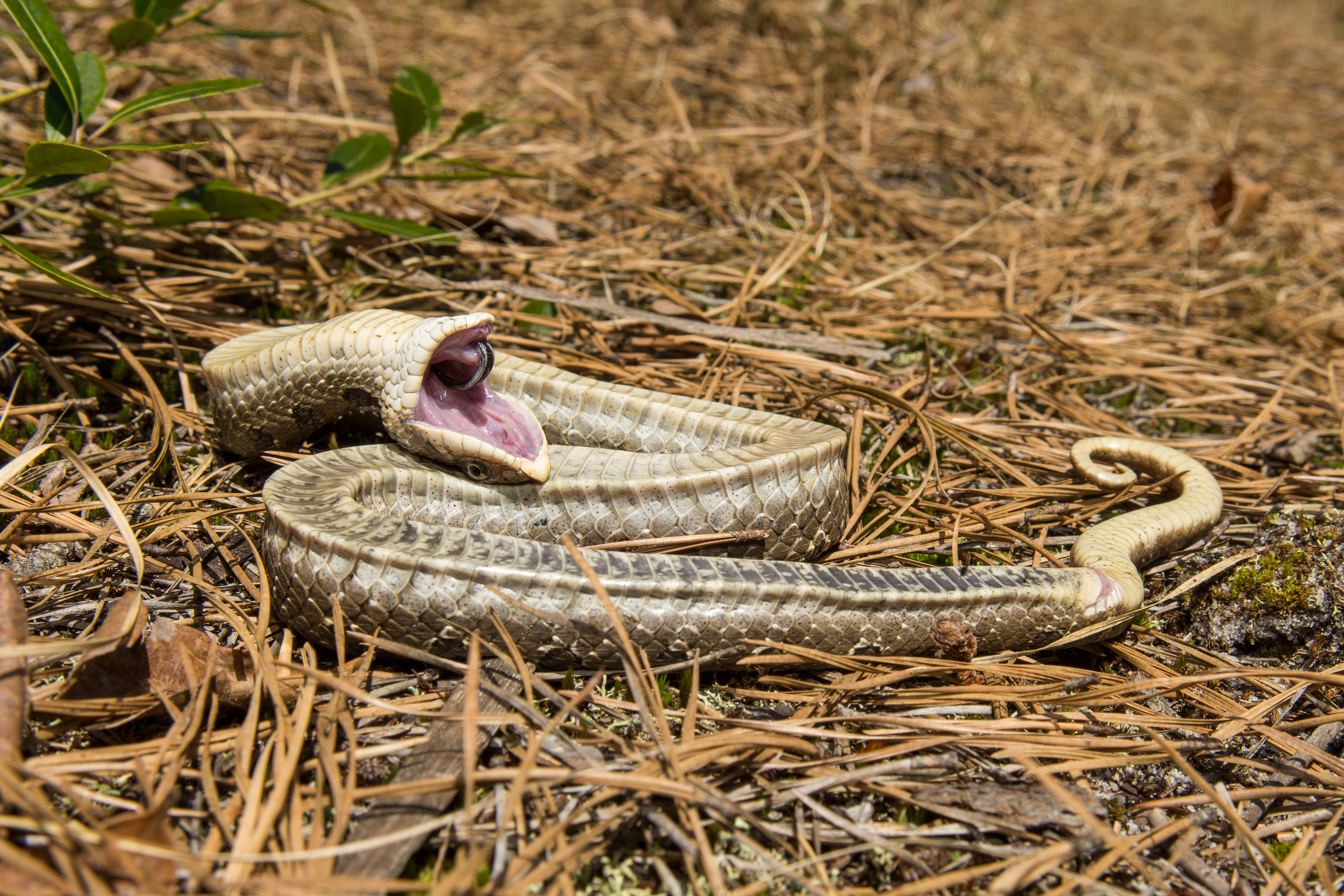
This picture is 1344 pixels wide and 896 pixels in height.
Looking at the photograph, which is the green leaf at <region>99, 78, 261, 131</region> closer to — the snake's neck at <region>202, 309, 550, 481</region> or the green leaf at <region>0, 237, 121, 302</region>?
Answer: the green leaf at <region>0, 237, 121, 302</region>

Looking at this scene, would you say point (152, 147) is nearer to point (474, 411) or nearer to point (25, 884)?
point (474, 411)

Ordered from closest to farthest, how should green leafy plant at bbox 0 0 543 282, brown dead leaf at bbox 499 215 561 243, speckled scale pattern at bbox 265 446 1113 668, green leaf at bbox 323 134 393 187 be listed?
speckled scale pattern at bbox 265 446 1113 668 < green leafy plant at bbox 0 0 543 282 < green leaf at bbox 323 134 393 187 < brown dead leaf at bbox 499 215 561 243

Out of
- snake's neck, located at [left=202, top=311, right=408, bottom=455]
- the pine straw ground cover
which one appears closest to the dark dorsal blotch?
snake's neck, located at [left=202, top=311, right=408, bottom=455]

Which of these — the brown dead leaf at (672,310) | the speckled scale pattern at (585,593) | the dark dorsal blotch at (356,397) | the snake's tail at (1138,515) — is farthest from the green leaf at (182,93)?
the snake's tail at (1138,515)

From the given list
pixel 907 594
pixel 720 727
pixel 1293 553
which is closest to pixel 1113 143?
pixel 1293 553

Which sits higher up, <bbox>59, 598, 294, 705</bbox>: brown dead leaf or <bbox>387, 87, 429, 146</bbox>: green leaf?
<bbox>387, 87, 429, 146</bbox>: green leaf

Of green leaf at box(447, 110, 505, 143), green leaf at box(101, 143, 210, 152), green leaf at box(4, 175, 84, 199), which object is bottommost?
green leaf at box(4, 175, 84, 199)

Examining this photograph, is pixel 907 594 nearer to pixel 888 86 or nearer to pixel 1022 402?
pixel 1022 402
